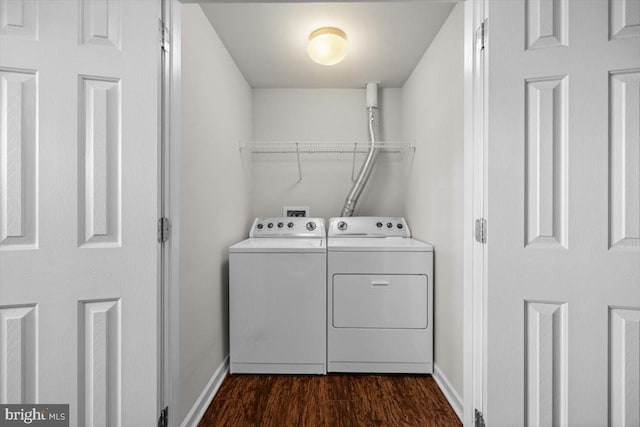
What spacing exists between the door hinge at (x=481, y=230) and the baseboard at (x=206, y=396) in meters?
1.53

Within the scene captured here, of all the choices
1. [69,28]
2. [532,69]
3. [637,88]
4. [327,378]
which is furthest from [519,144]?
[327,378]

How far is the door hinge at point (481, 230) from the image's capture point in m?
1.12

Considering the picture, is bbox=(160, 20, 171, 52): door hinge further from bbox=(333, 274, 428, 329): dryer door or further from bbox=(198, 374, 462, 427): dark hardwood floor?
bbox=(198, 374, 462, 427): dark hardwood floor

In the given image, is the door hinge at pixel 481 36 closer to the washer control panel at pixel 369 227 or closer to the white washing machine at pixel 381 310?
the white washing machine at pixel 381 310

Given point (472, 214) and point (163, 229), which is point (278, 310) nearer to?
point (163, 229)

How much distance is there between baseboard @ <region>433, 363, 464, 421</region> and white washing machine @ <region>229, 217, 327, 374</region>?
2.38 feet

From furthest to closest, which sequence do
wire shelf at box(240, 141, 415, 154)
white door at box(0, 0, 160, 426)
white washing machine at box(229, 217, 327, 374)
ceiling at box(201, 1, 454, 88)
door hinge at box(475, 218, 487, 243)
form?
1. wire shelf at box(240, 141, 415, 154)
2. white washing machine at box(229, 217, 327, 374)
3. ceiling at box(201, 1, 454, 88)
4. door hinge at box(475, 218, 487, 243)
5. white door at box(0, 0, 160, 426)

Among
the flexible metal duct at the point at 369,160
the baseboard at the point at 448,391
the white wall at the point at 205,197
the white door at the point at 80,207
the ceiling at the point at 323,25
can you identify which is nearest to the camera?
the white door at the point at 80,207

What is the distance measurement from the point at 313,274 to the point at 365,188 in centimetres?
123

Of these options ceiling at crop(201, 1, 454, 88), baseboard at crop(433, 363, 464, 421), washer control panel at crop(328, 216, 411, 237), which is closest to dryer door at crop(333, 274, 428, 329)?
baseboard at crop(433, 363, 464, 421)

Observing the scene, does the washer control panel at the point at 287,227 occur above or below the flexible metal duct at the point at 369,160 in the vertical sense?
below

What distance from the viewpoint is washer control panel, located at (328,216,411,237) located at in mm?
2715

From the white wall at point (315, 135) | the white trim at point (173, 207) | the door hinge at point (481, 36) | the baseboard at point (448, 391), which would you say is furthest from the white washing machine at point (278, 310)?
the door hinge at point (481, 36)

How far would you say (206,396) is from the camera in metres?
1.75
